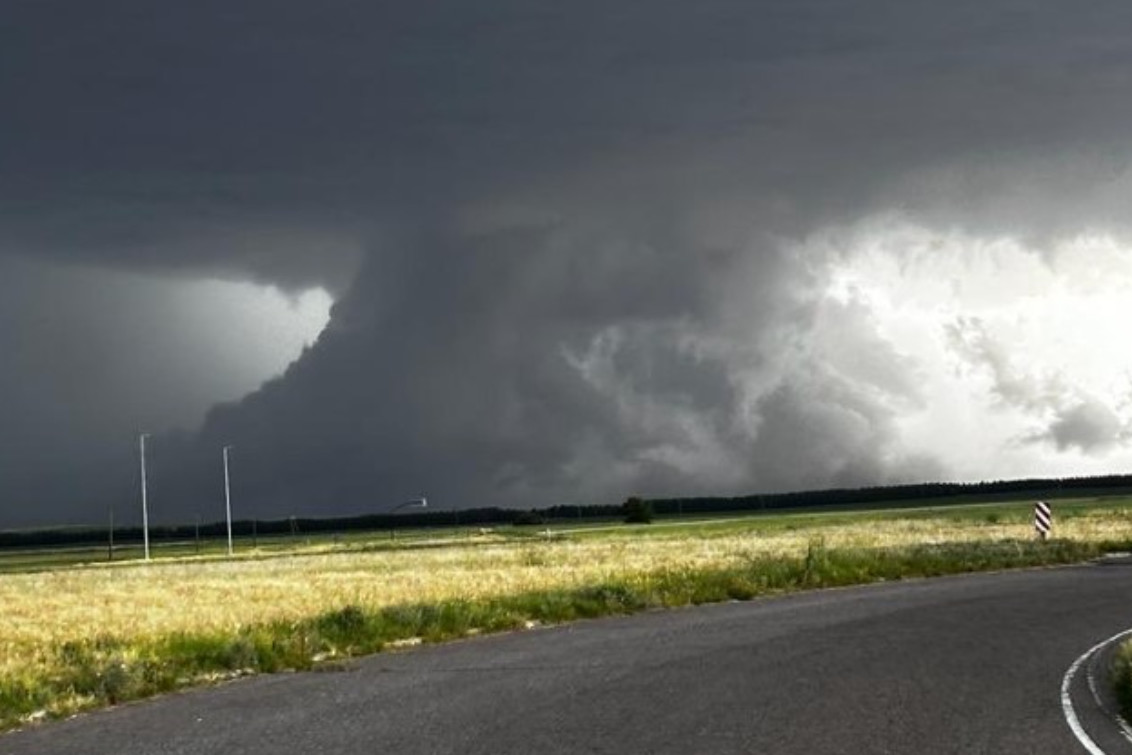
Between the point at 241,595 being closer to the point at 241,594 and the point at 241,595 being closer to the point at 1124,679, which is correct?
the point at 241,594

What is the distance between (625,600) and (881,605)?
502 centimetres

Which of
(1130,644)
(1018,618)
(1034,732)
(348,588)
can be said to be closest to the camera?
(1034,732)

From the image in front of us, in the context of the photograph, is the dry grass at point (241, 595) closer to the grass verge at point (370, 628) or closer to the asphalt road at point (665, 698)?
the grass verge at point (370, 628)

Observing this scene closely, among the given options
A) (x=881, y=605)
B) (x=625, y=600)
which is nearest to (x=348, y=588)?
(x=625, y=600)

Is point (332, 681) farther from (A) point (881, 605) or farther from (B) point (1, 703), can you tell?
(A) point (881, 605)

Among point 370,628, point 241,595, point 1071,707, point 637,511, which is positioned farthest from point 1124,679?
point 637,511

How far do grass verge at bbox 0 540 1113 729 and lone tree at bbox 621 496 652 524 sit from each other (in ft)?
426

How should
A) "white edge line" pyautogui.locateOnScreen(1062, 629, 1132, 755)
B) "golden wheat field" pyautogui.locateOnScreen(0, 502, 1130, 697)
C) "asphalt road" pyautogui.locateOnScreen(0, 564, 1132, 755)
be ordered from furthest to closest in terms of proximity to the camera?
1. "golden wheat field" pyautogui.locateOnScreen(0, 502, 1130, 697)
2. "asphalt road" pyautogui.locateOnScreen(0, 564, 1132, 755)
3. "white edge line" pyautogui.locateOnScreen(1062, 629, 1132, 755)

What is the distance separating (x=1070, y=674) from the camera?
1794cm

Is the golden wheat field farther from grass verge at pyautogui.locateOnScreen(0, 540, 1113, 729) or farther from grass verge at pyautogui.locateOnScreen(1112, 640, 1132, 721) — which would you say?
grass verge at pyautogui.locateOnScreen(1112, 640, 1132, 721)

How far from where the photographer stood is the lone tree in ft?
573

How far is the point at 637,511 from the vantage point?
577 feet

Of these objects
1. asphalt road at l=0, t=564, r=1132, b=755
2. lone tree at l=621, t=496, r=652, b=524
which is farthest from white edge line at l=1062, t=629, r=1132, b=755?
lone tree at l=621, t=496, r=652, b=524

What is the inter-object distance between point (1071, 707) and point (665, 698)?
13.1 ft
